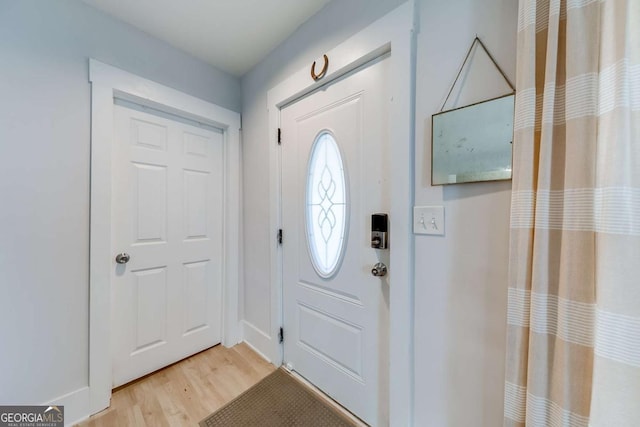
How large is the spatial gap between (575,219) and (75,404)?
8.18ft

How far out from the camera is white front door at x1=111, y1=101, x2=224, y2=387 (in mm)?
A: 1617

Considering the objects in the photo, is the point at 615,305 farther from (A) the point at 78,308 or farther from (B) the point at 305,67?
(A) the point at 78,308

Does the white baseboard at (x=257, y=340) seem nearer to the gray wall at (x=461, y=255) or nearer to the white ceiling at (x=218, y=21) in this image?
the gray wall at (x=461, y=255)

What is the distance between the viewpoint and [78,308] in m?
1.39

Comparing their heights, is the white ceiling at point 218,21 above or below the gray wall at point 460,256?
above

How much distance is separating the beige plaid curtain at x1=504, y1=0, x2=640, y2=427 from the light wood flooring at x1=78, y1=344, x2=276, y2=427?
1559 mm

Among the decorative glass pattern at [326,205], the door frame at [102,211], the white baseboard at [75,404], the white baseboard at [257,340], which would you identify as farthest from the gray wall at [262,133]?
the white baseboard at [75,404]

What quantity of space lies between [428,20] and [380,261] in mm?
1152

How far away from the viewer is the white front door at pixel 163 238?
162cm

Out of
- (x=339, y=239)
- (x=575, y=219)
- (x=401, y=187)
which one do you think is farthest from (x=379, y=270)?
(x=575, y=219)

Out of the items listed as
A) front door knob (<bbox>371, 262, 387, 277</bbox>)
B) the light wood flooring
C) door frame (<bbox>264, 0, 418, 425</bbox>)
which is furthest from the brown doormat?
front door knob (<bbox>371, 262, 387, 277</bbox>)

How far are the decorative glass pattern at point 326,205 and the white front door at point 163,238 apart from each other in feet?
3.25

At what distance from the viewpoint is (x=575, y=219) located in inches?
26.1

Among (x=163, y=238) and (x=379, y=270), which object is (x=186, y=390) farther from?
(x=379, y=270)
